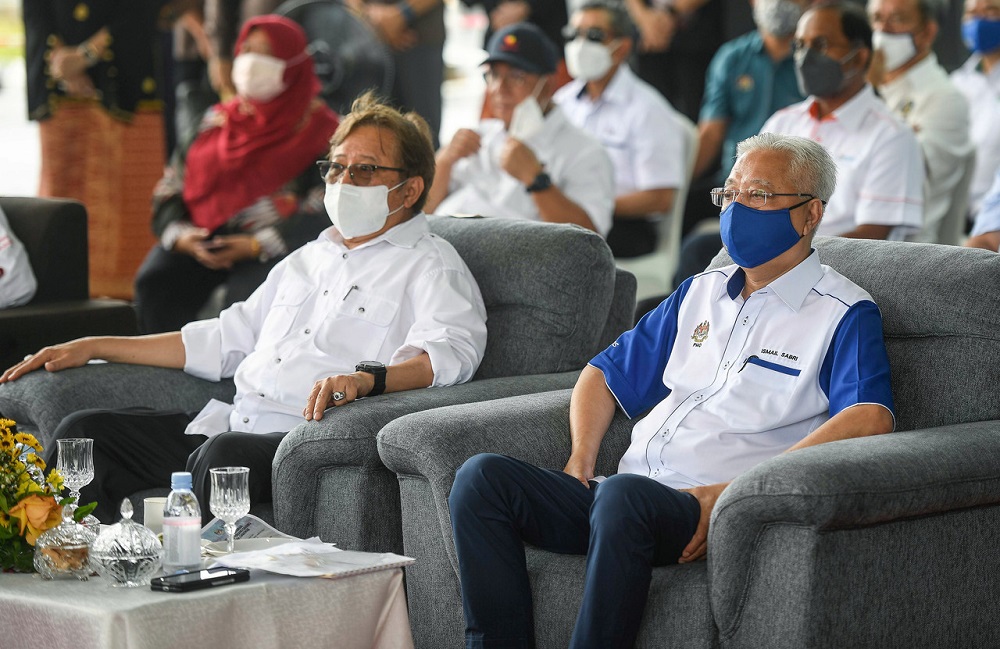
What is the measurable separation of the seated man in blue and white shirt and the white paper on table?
0.24m

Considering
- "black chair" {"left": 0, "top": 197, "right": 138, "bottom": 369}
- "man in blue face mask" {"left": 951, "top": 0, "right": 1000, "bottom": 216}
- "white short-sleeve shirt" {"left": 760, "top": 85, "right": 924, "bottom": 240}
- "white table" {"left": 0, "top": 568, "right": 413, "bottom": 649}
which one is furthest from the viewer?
"man in blue face mask" {"left": 951, "top": 0, "right": 1000, "bottom": 216}

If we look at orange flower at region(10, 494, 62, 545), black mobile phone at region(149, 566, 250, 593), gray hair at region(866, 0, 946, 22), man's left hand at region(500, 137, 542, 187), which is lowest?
black mobile phone at region(149, 566, 250, 593)

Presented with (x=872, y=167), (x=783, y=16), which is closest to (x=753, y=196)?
(x=872, y=167)

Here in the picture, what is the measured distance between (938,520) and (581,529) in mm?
610

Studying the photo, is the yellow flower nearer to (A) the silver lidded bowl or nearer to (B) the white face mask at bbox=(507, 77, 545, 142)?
(A) the silver lidded bowl

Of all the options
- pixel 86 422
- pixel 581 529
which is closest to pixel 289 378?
pixel 86 422

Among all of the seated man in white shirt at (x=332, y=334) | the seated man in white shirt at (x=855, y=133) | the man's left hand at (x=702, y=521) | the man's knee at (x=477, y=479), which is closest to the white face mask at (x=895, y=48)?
the seated man in white shirt at (x=855, y=133)

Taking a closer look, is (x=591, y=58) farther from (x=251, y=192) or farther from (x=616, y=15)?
(x=251, y=192)

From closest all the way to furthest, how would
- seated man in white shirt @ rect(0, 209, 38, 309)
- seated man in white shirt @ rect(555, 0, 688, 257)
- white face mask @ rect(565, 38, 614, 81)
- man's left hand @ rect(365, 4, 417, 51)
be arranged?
seated man in white shirt @ rect(0, 209, 38, 309)
seated man in white shirt @ rect(555, 0, 688, 257)
white face mask @ rect(565, 38, 614, 81)
man's left hand @ rect(365, 4, 417, 51)

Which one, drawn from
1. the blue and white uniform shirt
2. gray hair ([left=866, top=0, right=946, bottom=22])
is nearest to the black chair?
the blue and white uniform shirt

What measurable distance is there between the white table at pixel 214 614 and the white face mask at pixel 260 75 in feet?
10.1

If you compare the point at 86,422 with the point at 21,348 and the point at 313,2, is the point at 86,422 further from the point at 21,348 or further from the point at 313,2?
the point at 313,2

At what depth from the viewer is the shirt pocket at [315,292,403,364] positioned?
3.18m

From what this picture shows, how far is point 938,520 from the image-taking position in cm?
234
